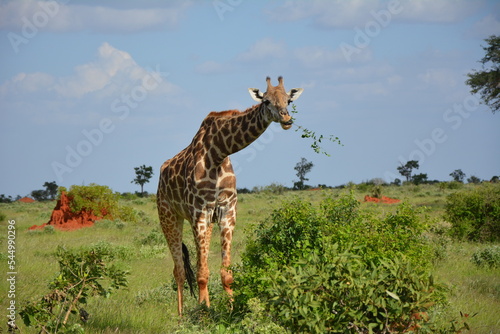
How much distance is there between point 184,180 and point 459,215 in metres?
12.7

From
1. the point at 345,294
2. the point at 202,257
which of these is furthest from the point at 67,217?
the point at 345,294

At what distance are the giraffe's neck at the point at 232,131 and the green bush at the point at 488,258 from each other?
813 centimetres

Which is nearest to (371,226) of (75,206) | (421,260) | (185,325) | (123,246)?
(421,260)

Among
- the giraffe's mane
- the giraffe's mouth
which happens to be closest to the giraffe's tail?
the giraffe's mane

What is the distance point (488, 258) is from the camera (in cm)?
1455

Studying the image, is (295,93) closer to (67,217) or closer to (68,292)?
(68,292)

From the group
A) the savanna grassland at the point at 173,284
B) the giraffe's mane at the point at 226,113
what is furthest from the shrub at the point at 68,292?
the giraffe's mane at the point at 226,113

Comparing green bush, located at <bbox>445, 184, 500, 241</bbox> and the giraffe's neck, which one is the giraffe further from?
green bush, located at <bbox>445, 184, 500, 241</bbox>

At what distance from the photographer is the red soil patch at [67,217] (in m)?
26.2

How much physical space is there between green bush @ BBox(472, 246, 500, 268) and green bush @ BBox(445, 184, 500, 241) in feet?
13.0

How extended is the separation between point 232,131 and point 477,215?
12.8m

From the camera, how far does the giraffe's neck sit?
8.59 metres

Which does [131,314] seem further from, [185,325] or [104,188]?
[104,188]

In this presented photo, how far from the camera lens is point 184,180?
948 cm
